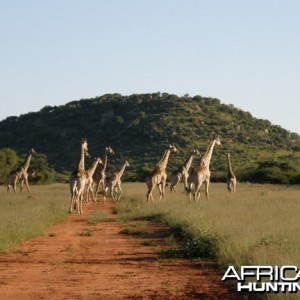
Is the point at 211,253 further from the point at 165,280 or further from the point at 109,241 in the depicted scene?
the point at 109,241

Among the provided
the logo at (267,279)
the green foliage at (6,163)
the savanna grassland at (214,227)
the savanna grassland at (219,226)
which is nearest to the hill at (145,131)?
the green foliage at (6,163)

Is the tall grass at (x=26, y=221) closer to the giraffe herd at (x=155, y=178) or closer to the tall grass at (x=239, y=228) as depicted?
the giraffe herd at (x=155, y=178)

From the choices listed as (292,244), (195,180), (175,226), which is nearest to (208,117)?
(195,180)

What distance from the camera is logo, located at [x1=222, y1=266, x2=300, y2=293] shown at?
7.81 m

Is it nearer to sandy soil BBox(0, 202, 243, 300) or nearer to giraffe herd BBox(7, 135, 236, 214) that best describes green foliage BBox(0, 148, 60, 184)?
giraffe herd BBox(7, 135, 236, 214)

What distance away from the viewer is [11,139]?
87.8 m

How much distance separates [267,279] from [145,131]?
6969 centimetres

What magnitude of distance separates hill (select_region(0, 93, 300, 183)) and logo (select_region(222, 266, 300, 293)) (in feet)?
167

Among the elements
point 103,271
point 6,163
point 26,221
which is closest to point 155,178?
point 26,221

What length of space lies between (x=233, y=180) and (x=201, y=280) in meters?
21.0

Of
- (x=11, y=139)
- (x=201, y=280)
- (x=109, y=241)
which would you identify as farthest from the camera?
(x=11, y=139)

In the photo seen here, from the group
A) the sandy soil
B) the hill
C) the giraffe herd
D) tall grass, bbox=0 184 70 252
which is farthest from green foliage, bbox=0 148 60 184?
the sandy soil

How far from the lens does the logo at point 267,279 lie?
7809mm

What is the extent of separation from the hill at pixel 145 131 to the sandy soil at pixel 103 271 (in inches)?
1798
